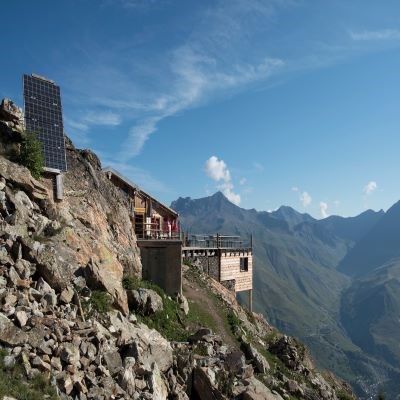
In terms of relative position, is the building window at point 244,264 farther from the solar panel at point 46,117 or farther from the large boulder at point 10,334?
the large boulder at point 10,334

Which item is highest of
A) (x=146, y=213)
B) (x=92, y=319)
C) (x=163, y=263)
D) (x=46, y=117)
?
(x=46, y=117)

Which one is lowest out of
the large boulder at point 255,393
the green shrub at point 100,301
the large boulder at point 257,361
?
the large boulder at point 257,361

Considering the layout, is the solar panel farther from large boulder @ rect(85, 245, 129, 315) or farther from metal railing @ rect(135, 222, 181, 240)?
metal railing @ rect(135, 222, 181, 240)

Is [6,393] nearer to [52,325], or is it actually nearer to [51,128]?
[52,325]

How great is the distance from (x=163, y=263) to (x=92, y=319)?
13085mm

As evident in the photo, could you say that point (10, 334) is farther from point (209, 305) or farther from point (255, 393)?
point (209, 305)

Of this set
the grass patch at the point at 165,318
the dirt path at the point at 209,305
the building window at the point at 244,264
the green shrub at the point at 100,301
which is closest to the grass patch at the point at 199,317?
the dirt path at the point at 209,305

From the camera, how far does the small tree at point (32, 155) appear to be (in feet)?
71.5

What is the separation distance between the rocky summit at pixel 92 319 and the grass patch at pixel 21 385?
0.03 meters

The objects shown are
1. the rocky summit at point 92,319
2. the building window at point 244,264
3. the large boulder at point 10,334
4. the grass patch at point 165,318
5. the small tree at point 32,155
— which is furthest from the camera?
the building window at point 244,264

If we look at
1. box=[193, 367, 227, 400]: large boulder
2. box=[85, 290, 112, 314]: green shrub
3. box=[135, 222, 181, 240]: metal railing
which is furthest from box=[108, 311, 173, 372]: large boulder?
box=[135, 222, 181, 240]: metal railing

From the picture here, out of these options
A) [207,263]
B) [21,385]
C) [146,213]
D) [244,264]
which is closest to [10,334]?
[21,385]

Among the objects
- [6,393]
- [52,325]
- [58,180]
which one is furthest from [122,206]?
[6,393]

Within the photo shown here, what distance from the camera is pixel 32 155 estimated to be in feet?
71.6
